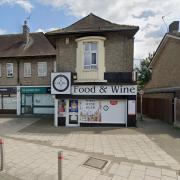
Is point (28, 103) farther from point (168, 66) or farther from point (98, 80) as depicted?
point (168, 66)

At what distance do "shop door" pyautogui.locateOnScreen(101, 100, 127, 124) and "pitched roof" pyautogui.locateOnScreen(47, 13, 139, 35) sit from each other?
4694 mm

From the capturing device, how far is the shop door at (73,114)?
13.3 m

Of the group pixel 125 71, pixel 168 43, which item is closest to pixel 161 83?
pixel 168 43

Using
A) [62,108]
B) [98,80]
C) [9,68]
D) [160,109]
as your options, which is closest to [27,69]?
[9,68]

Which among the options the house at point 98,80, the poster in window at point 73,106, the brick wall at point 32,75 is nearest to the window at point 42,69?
the brick wall at point 32,75

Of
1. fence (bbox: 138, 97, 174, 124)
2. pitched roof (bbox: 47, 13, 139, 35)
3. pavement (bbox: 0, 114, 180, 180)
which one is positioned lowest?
pavement (bbox: 0, 114, 180, 180)

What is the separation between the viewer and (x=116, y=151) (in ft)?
25.6

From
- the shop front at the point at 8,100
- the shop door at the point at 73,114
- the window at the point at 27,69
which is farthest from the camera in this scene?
the shop front at the point at 8,100

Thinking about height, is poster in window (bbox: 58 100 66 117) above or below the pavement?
above

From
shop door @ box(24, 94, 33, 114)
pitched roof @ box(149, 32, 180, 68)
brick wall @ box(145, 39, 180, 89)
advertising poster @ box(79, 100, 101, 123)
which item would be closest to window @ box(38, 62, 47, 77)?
shop door @ box(24, 94, 33, 114)

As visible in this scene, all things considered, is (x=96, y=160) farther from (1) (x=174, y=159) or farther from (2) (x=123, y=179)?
(1) (x=174, y=159)

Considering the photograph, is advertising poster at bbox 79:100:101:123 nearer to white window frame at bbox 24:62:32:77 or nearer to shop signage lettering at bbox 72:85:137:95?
shop signage lettering at bbox 72:85:137:95

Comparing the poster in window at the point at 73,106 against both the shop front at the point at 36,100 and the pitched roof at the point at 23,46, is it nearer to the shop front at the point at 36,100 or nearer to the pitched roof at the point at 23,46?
the shop front at the point at 36,100

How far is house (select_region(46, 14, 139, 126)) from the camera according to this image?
41.9ft
